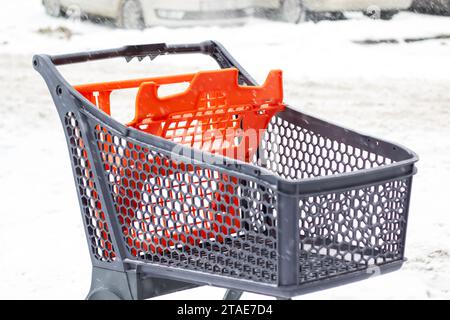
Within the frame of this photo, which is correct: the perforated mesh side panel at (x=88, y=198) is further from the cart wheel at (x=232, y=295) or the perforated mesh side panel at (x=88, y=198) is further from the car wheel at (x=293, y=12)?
the car wheel at (x=293, y=12)

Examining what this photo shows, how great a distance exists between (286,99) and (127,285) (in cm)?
559

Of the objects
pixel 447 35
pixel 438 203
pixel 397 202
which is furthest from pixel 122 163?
pixel 447 35

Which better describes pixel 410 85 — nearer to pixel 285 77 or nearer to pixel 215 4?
pixel 285 77

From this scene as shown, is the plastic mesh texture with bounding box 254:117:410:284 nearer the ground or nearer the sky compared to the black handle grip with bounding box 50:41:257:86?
nearer the ground

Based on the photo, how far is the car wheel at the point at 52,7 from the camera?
13.8 metres

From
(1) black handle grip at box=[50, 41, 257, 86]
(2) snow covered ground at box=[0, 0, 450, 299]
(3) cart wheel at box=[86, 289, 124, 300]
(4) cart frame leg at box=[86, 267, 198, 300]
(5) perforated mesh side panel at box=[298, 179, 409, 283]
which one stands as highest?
(1) black handle grip at box=[50, 41, 257, 86]

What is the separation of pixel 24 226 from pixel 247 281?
2.67 meters

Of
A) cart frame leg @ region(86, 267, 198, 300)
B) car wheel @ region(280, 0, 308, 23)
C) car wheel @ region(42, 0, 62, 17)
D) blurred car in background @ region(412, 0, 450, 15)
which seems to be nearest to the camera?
cart frame leg @ region(86, 267, 198, 300)

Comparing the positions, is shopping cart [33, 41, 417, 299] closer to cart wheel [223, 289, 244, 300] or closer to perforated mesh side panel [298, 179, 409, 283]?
perforated mesh side panel [298, 179, 409, 283]

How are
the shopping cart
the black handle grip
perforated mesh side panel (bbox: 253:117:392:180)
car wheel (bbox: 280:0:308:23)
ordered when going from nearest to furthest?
the shopping cart < the black handle grip < perforated mesh side panel (bbox: 253:117:392:180) < car wheel (bbox: 280:0:308:23)

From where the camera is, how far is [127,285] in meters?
3.25

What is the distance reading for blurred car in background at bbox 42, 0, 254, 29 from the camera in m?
12.4

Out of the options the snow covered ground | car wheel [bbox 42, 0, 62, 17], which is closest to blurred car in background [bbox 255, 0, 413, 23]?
the snow covered ground

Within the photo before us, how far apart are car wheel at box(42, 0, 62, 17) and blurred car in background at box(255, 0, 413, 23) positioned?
2.92 meters
